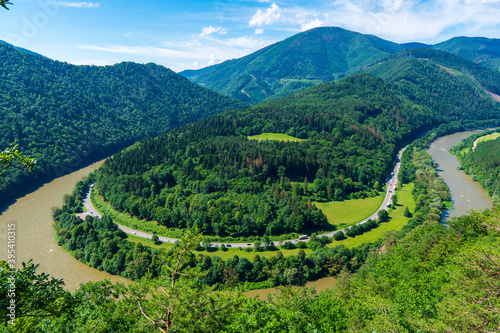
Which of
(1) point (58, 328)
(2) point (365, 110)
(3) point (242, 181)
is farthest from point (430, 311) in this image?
(2) point (365, 110)

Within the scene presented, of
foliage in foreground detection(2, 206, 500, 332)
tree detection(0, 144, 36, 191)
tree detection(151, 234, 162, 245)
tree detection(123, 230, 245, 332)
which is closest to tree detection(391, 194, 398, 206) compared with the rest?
foliage in foreground detection(2, 206, 500, 332)

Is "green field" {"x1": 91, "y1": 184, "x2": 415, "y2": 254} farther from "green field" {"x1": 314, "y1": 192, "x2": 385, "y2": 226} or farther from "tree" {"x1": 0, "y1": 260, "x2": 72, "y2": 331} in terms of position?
"tree" {"x1": 0, "y1": 260, "x2": 72, "y2": 331}

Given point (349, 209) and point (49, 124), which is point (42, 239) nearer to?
point (349, 209)

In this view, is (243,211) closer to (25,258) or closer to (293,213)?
(293,213)

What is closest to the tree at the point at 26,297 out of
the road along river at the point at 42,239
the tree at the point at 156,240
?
the road along river at the point at 42,239

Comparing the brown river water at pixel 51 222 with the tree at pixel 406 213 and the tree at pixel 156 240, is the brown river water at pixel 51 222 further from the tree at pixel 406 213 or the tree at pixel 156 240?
the tree at pixel 156 240

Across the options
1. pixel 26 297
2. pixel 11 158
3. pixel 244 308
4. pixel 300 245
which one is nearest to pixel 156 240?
pixel 300 245
